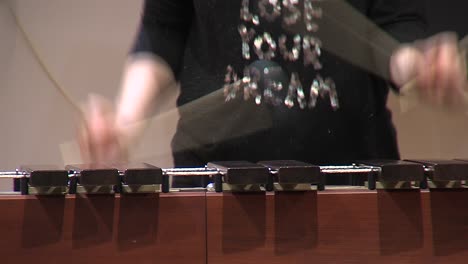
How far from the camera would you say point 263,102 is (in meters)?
1.00

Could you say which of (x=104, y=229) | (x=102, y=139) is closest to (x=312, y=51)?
(x=102, y=139)

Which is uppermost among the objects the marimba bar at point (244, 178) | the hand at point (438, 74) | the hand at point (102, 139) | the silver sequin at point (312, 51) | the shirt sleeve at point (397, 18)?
the shirt sleeve at point (397, 18)

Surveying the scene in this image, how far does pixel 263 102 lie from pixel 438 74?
277 millimetres

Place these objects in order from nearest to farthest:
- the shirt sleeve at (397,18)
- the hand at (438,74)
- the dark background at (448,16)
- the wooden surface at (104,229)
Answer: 1. the wooden surface at (104,229)
2. the hand at (438,74)
3. the shirt sleeve at (397,18)
4. the dark background at (448,16)

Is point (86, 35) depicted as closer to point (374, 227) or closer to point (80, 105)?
point (80, 105)

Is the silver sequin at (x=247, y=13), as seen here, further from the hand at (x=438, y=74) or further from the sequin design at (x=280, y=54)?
the hand at (x=438, y=74)

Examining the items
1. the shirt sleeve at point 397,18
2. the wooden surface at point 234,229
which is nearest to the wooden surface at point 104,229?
the wooden surface at point 234,229

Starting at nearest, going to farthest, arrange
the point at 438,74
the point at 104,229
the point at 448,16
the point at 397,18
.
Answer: the point at 104,229
the point at 438,74
the point at 397,18
the point at 448,16

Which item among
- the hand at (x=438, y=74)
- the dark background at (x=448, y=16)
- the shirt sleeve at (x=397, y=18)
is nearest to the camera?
the hand at (x=438, y=74)

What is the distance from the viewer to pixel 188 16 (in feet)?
3.29

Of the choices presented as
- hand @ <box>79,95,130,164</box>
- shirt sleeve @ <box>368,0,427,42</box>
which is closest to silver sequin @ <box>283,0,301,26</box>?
shirt sleeve @ <box>368,0,427,42</box>

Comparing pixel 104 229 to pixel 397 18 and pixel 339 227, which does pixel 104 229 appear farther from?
pixel 397 18

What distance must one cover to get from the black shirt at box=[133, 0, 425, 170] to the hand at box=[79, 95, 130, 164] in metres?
0.12

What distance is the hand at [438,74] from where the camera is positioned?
0.80m
